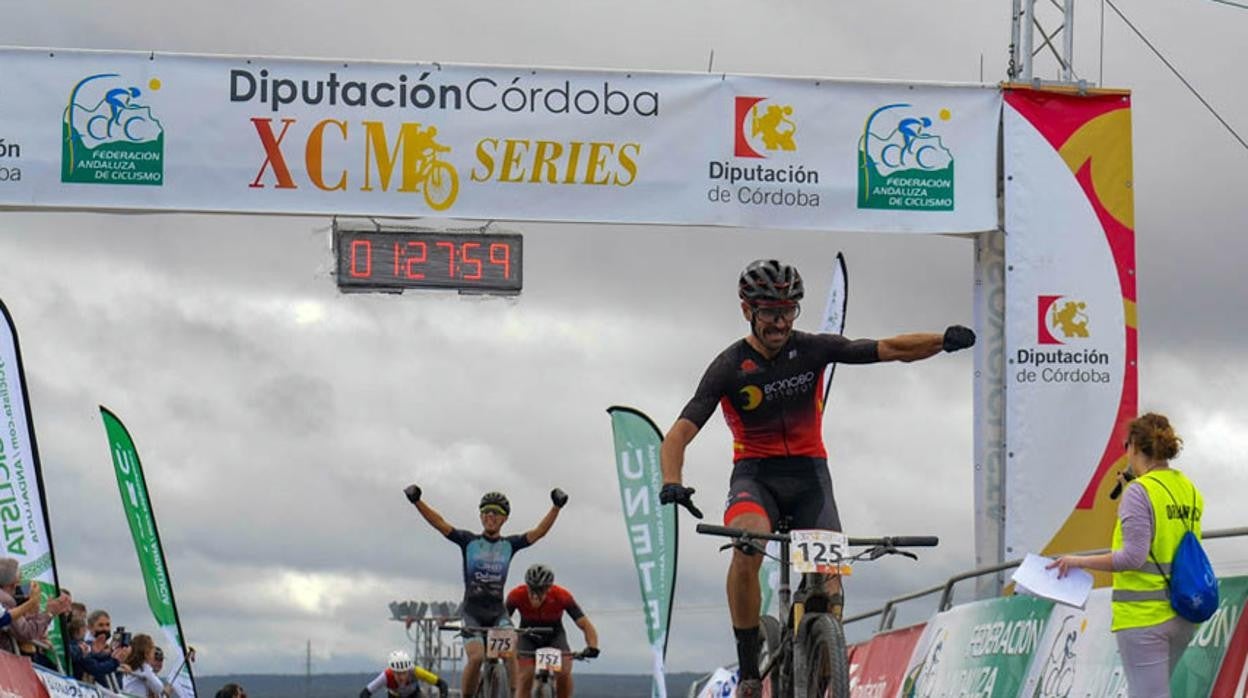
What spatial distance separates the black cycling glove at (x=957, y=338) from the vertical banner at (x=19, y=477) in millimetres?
11868

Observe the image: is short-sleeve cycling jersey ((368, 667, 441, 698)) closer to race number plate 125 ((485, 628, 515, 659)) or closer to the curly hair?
race number plate 125 ((485, 628, 515, 659))

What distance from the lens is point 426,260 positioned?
15.6 meters

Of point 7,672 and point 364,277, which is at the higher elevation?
point 364,277

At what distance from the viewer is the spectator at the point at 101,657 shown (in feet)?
58.4

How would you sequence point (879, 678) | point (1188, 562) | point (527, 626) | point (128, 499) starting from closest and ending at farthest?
point (1188, 562) → point (879, 678) → point (527, 626) → point (128, 499)

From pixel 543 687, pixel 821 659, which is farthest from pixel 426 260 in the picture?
pixel 821 659

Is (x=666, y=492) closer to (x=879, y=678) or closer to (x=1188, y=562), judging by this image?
(x=1188, y=562)

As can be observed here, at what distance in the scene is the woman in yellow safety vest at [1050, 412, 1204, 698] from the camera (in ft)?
28.3

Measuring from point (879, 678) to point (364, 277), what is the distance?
5.04 m

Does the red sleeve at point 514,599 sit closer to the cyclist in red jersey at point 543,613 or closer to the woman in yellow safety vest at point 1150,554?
the cyclist in red jersey at point 543,613


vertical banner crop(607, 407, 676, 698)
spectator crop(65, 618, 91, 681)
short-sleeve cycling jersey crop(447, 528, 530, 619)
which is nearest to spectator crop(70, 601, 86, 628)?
spectator crop(65, 618, 91, 681)

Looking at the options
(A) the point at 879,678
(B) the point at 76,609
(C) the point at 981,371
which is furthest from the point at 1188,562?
(B) the point at 76,609

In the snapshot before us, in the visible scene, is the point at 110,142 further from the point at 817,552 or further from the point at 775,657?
the point at 817,552

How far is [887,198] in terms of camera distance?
15836 mm
